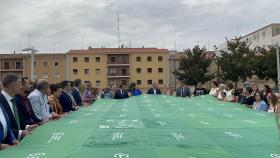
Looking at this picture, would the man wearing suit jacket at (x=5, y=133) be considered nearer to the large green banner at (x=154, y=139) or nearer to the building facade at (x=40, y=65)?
the large green banner at (x=154, y=139)

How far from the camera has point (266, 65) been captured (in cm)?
5984

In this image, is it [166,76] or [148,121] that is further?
[166,76]

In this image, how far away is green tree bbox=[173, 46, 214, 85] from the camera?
7256 cm

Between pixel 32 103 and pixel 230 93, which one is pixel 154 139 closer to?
pixel 32 103

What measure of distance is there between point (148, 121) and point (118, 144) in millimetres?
3776

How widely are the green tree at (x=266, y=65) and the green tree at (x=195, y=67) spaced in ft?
39.4

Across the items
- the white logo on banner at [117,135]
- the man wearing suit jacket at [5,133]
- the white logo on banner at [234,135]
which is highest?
the man wearing suit jacket at [5,133]

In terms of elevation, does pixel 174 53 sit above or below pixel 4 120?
above

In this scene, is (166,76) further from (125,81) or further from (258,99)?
(258,99)

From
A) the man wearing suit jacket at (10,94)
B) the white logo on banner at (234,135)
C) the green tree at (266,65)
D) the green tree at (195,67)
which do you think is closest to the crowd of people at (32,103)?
the man wearing suit jacket at (10,94)

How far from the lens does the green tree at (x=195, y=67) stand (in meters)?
72.6

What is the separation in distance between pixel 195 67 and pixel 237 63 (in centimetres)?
1365

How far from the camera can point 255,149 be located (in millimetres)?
7543

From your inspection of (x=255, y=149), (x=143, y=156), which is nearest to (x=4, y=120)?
(x=143, y=156)
